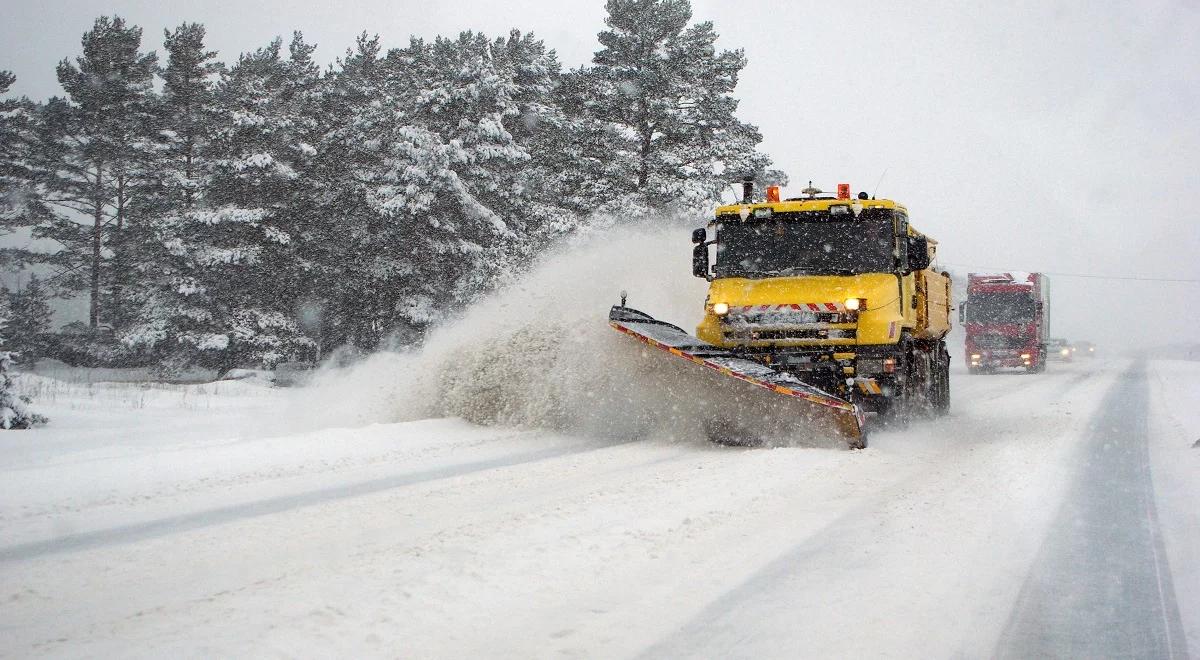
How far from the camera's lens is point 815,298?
1046 centimetres

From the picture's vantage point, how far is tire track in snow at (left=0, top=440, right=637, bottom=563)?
4.96 metres

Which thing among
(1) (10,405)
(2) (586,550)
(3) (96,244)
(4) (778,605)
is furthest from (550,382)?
(3) (96,244)

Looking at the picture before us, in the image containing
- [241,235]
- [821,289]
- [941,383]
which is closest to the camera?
[821,289]

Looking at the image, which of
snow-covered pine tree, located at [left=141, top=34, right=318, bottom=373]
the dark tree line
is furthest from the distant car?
snow-covered pine tree, located at [left=141, top=34, right=318, bottom=373]

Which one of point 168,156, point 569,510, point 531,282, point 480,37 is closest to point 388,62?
point 480,37

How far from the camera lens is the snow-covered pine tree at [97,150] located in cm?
2983

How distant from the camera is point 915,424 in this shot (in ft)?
40.6

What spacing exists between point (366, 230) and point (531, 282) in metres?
16.1

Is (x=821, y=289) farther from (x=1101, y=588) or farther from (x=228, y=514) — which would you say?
(x=228, y=514)

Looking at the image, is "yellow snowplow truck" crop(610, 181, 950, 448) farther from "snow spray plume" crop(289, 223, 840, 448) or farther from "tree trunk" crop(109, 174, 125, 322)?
"tree trunk" crop(109, 174, 125, 322)

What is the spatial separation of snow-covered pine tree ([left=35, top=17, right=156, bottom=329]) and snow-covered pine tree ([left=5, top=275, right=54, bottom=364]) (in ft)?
2.82

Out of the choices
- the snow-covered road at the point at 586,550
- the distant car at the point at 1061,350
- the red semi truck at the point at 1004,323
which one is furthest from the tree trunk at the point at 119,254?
the distant car at the point at 1061,350

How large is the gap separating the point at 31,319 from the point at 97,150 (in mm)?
6008

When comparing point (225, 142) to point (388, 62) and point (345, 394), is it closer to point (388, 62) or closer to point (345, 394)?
point (388, 62)
